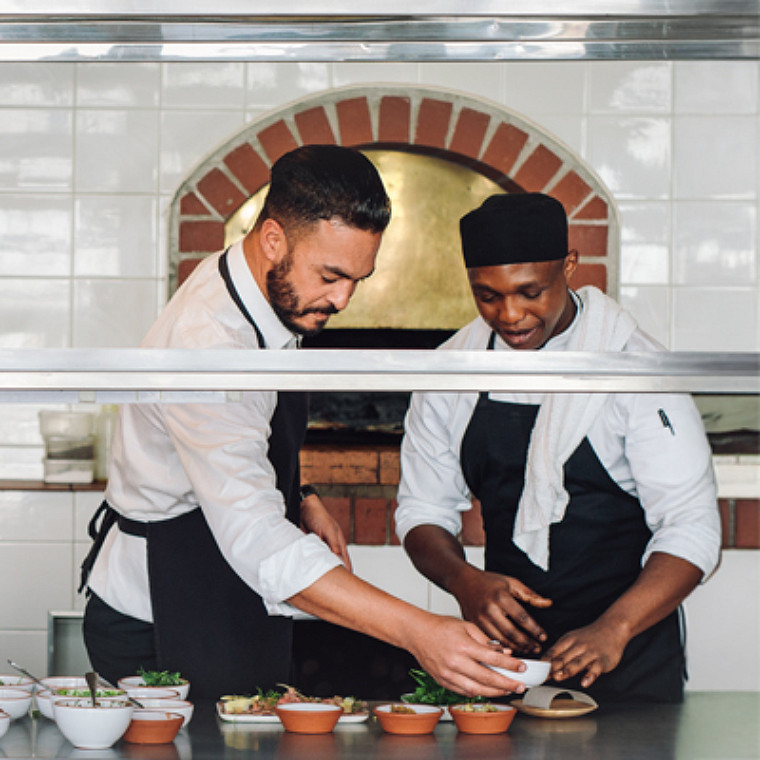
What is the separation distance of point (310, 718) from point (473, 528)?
5.39ft

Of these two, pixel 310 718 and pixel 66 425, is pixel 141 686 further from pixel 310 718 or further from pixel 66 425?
pixel 66 425

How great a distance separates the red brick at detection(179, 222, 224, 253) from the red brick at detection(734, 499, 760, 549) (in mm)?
1708

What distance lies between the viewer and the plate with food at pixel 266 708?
60.7 inches

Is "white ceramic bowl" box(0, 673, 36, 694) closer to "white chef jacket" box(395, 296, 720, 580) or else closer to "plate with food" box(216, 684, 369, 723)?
"plate with food" box(216, 684, 369, 723)

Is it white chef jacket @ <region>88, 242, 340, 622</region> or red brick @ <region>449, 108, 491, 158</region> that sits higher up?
red brick @ <region>449, 108, 491, 158</region>

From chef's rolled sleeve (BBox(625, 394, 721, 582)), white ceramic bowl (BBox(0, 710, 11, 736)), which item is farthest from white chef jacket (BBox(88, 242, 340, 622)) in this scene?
chef's rolled sleeve (BBox(625, 394, 721, 582))

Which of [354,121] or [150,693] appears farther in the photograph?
[354,121]

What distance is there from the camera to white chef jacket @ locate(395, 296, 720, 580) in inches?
77.9

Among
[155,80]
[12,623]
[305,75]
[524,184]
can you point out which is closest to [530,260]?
[524,184]

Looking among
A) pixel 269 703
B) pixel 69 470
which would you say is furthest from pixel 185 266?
pixel 269 703

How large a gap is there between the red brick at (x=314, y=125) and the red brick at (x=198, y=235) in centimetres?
36

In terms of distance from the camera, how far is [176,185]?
315cm

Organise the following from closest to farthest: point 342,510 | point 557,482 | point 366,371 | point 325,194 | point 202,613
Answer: point 366,371 < point 325,194 < point 202,613 < point 557,482 < point 342,510

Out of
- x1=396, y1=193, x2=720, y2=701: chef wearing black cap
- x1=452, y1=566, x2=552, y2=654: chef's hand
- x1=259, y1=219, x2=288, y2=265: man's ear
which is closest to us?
x1=259, y1=219, x2=288, y2=265: man's ear
